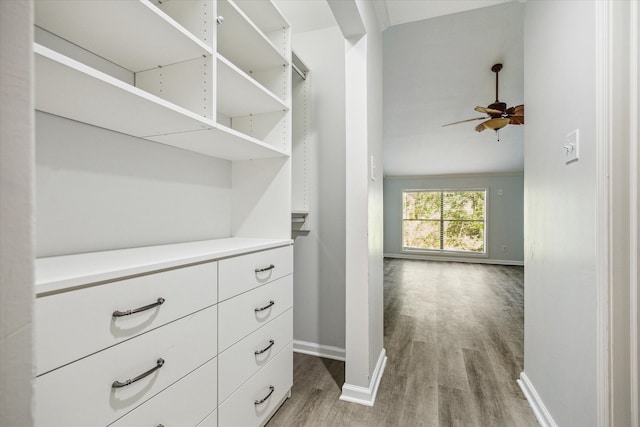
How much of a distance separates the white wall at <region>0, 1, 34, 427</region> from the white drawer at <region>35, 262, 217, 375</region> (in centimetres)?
43

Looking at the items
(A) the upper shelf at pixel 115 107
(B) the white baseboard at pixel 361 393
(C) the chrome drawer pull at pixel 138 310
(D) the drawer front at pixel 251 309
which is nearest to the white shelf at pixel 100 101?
(A) the upper shelf at pixel 115 107

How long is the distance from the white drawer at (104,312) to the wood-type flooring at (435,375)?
1.00m

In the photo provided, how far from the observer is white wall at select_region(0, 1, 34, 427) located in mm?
242

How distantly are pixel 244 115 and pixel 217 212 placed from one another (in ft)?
2.01

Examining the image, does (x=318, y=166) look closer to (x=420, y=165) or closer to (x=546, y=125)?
(x=546, y=125)

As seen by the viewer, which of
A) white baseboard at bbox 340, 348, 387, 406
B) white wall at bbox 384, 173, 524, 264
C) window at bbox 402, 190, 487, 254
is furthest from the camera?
window at bbox 402, 190, 487, 254

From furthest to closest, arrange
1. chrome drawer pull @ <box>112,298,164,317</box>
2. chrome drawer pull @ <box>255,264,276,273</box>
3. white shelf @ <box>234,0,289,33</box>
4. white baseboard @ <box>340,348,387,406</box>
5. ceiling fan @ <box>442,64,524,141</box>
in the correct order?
ceiling fan @ <box>442,64,524,141</box> < white baseboard @ <box>340,348,387,406</box> < white shelf @ <box>234,0,289,33</box> < chrome drawer pull @ <box>255,264,276,273</box> < chrome drawer pull @ <box>112,298,164,317</box>

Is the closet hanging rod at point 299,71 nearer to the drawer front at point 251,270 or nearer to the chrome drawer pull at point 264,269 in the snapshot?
the drawer front at point 251,270

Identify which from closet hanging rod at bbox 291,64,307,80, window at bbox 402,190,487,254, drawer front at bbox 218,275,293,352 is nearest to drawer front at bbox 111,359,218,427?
drawer front at bbox 218,275,293,352

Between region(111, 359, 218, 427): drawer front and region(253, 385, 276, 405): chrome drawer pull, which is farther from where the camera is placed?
region(253, 385, 276, 405): chrome drawer pull

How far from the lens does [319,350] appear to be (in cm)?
229

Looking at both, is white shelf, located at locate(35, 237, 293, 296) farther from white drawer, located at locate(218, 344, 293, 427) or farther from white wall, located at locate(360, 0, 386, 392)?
white wall, located at locate(360, 0, 386, 392)

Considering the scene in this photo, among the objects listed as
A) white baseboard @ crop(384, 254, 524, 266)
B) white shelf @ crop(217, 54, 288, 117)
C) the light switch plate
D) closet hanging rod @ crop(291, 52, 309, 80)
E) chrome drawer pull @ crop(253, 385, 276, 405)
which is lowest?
white baseboard @ crop(384, 254, 524, 266)

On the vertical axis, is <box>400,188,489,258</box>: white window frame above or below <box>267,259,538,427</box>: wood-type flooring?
above
